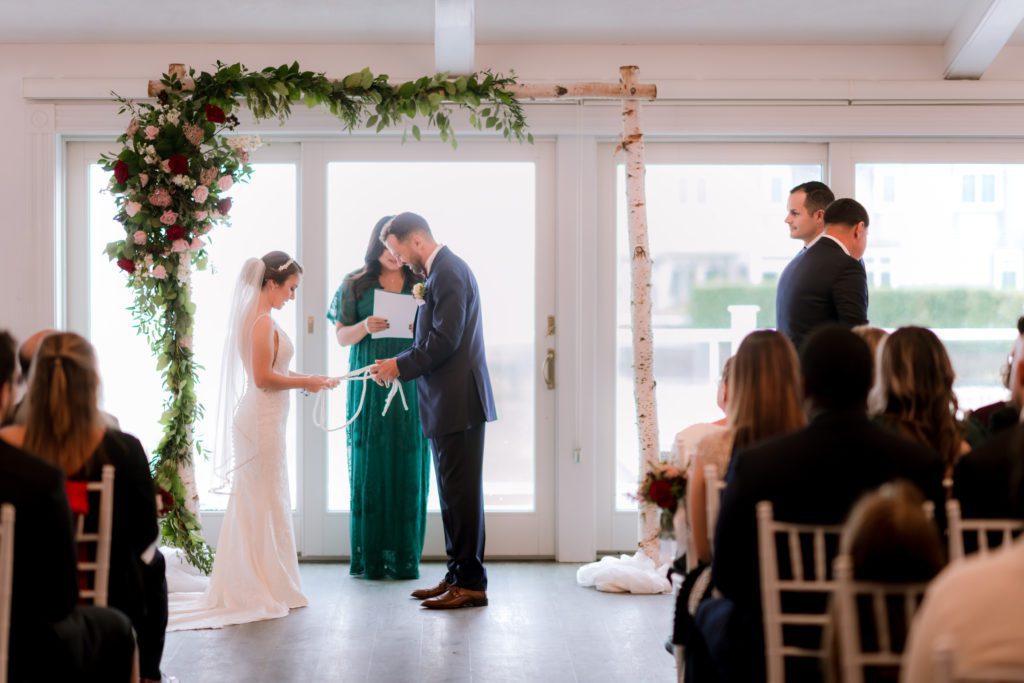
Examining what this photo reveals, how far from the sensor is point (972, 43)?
589cm

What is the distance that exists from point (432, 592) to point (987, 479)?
313cm

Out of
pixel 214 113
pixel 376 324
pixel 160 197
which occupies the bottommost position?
pixel 376 324

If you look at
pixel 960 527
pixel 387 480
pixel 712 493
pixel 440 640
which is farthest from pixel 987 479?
pixel 387 480

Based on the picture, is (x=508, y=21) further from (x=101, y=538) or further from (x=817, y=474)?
(x=817, y=474)

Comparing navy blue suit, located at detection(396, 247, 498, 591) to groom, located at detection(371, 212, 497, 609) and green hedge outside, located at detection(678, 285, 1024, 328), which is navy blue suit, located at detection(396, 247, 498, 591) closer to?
groom, located at detection(371, 212, 497, 609)

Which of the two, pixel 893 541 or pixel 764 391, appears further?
pixel 764 391

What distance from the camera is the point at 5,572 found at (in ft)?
7.66

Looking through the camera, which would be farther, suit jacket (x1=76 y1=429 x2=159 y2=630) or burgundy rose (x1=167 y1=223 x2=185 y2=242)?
burgundy rose (x1=167 y1=223 x2=185 y2=242)

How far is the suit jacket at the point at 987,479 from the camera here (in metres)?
2.67

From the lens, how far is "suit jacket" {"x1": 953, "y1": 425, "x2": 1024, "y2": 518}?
2.67 m

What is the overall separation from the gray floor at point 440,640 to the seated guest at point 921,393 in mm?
1563

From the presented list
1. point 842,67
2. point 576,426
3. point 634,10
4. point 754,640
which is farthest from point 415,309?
point 754,640

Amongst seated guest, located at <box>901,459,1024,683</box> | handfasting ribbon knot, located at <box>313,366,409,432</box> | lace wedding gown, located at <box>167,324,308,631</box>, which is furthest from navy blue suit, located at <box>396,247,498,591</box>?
seated guest, located at <box>901,459,1024,683</box>

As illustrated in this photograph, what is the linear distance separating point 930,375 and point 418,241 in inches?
108
